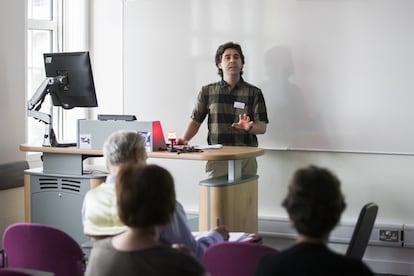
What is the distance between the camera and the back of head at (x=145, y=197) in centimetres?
231

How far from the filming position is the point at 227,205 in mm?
4543

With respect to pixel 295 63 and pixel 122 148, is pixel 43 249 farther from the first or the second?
pixel 295 63

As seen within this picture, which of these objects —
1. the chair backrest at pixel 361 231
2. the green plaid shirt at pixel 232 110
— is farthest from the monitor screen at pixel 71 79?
the chair backrest at pixel 361 231

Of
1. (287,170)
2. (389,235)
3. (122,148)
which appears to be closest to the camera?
(122,148)

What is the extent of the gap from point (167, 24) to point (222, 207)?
2266 mm

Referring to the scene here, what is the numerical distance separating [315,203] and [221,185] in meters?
2.42

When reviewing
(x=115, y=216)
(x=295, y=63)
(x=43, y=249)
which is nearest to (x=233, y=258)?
(x=115, y=216)

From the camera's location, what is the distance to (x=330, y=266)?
204cm

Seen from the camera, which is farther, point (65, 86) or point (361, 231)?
point (65, 86)

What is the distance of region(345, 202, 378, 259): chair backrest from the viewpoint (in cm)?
340

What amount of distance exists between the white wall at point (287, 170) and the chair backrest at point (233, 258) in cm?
288

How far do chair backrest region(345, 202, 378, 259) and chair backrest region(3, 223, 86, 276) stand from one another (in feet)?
4.28

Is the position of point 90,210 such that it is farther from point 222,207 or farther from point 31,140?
point 31,140

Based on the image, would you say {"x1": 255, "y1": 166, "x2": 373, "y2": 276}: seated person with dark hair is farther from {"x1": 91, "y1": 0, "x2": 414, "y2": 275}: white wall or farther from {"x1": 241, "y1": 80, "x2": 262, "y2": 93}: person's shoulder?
{"x1": 91, "y1": 0, "x2": 414, "y2": 275}: white wall
